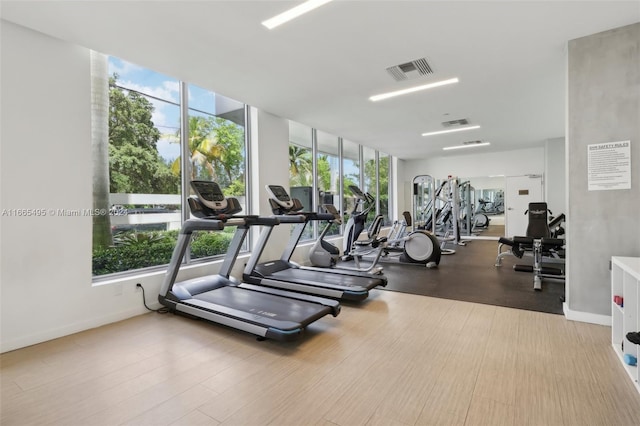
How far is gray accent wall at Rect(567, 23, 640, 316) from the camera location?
9.54 ft

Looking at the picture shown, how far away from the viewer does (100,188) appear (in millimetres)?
3496

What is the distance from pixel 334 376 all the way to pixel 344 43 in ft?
10.1

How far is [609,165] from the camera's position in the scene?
9.77 ft

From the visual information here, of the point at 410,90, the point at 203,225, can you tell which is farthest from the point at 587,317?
the point at 203,225

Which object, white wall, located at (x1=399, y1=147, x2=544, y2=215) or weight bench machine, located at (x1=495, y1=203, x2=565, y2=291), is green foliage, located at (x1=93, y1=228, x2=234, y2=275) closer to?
weight bench machine, located at (x1=495, y1=203, x2=565, y2=291)

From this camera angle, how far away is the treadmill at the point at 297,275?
3938mm

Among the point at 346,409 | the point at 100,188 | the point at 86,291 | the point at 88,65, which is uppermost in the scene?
the point at 88,65

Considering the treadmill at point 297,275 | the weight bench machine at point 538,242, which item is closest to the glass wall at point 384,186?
the weight bench machine at point 538,242

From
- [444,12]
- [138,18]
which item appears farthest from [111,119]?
[444,12]

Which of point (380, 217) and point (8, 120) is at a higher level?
point (8, 120)

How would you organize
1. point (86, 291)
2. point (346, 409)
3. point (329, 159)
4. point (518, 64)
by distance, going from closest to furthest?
point (346, 409) < point (86, 291) < point (518, 64) < point (329, 159)

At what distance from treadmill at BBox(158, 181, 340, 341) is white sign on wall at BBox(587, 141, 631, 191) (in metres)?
2.85

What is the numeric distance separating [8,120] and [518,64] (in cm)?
532

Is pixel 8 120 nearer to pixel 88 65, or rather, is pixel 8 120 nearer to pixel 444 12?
pixel 88 65
